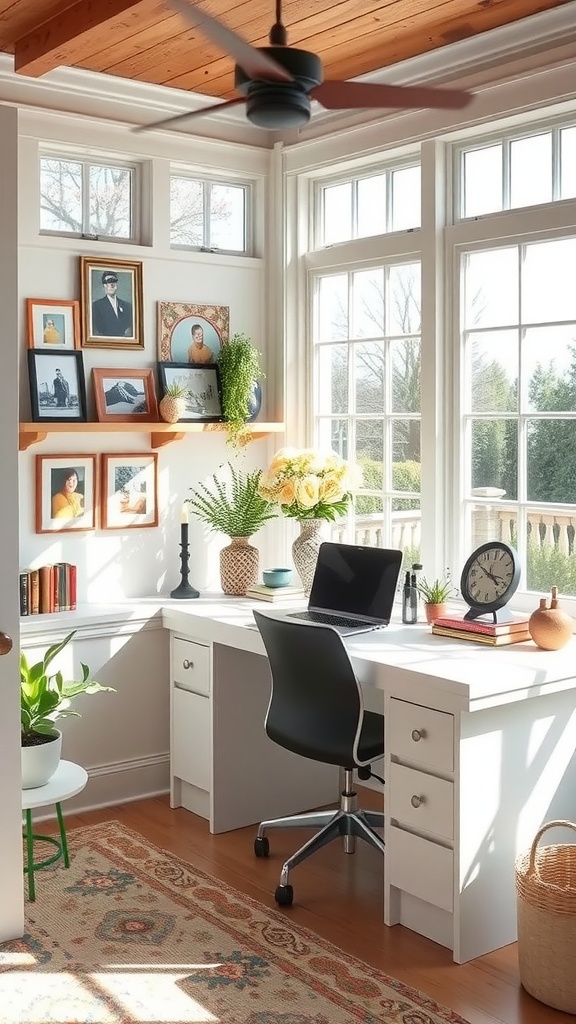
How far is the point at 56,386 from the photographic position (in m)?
4.08

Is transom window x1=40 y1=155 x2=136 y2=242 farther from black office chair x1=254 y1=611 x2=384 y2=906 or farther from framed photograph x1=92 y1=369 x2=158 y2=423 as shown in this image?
black office chair x1=254 y1=611 x2=384 y2=906

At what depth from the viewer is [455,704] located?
9.40ft

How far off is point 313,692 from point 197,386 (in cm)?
166

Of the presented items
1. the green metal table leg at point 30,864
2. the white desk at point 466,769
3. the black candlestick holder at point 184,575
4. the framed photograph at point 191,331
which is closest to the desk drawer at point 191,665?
the black candlestick holder at point 184,575

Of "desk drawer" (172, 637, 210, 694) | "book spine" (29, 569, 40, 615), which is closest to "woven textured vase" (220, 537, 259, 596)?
"desk drawer" (172, 637, 210, 694)

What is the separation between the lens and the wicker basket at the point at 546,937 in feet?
8.76

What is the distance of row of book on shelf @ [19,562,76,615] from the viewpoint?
3.99 metres

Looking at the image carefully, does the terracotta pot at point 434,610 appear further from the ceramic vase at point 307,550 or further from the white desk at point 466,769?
the ceramic vase at point 307,550

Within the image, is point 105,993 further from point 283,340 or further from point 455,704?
point 283,340

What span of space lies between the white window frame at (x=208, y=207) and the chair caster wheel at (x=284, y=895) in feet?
8.30

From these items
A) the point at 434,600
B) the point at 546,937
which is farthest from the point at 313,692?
the point at 546,937

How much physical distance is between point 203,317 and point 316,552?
1116 millimetres

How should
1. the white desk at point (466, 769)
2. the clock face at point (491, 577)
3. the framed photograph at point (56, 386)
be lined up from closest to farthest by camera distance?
1. the white desk at point (466, 769)
2. the clock face at point (491, 577)
3. the framed photograph at point (56, 386)

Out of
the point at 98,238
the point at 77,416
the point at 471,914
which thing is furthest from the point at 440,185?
the point at 471,914
